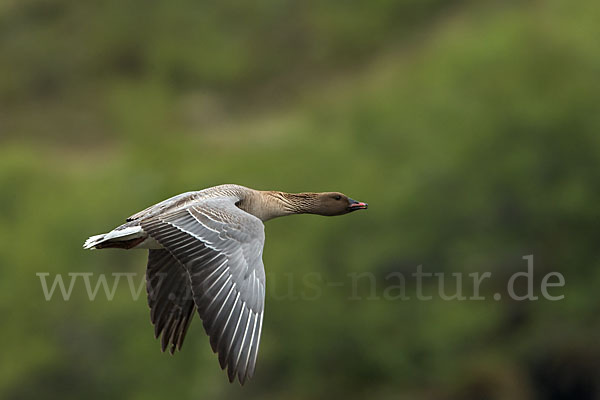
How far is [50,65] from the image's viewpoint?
71.6 metres

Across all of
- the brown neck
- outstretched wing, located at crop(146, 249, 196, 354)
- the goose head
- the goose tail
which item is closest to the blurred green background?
the goose head

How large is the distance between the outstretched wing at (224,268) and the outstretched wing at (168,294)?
3.58 ft

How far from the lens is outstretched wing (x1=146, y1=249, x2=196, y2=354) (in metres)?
12.6

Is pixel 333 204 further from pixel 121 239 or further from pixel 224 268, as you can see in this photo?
pixel 224 268

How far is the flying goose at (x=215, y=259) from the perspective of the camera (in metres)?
10.3

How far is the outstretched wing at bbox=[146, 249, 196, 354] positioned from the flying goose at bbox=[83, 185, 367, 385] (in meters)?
0.01

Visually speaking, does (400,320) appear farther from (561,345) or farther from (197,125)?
(197,125)

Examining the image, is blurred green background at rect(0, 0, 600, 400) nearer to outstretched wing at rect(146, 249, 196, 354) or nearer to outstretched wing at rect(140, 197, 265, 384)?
outstretched wing at rect(146, 249, 196, 354)

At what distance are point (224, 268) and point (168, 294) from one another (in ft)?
6.99

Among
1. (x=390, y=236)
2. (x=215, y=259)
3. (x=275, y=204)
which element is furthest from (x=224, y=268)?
(x=390, y=236)

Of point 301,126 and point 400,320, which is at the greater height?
point 301,126

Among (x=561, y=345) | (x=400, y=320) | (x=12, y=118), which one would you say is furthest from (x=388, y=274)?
(x=12, y=118)

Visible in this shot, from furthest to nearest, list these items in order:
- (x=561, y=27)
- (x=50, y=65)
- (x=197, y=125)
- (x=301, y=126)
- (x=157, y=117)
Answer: (x=50, y=65)
(x=197, y=125)
(x=157, y=117)
(x=301, y=126)
(x=561, y=27)

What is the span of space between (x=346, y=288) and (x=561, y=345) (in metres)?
7.24
